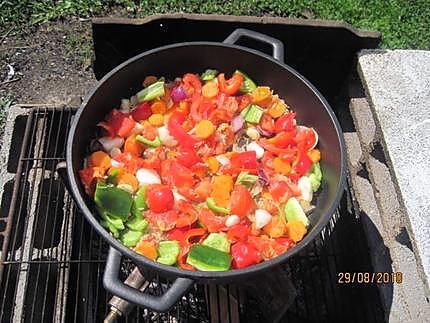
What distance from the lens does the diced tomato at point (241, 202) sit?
2414mm

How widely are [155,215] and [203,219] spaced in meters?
0.19

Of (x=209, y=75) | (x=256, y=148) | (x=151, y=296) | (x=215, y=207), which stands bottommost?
(x=151, y=296)

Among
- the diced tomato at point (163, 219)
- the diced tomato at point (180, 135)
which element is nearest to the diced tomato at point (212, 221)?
the diced tomato at point (163, 219)

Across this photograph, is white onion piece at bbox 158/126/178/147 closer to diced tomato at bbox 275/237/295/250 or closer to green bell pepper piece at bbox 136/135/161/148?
green bell pepper piece at bbox 136/135/161/148

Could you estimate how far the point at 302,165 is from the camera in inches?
102

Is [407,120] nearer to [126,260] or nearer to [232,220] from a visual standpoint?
[232,220]

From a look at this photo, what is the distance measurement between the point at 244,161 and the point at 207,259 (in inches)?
18.8

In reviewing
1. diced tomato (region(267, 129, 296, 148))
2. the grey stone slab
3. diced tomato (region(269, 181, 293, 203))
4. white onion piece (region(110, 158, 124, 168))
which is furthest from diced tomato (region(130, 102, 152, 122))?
the grey stone slab

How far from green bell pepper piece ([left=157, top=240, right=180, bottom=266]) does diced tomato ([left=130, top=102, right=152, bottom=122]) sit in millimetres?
620

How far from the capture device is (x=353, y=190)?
→ 3201mm

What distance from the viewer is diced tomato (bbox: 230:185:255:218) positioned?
2414mm

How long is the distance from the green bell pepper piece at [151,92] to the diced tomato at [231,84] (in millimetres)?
268

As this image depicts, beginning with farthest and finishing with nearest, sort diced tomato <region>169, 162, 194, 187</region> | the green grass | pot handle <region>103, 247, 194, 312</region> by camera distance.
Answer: the green grass < diced tomato <region>169, 162, 194, 187</region> < pot handle <region>103, 247, 194, 312</region>

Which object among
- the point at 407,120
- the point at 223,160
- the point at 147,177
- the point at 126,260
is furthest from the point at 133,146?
the point at 407,120
